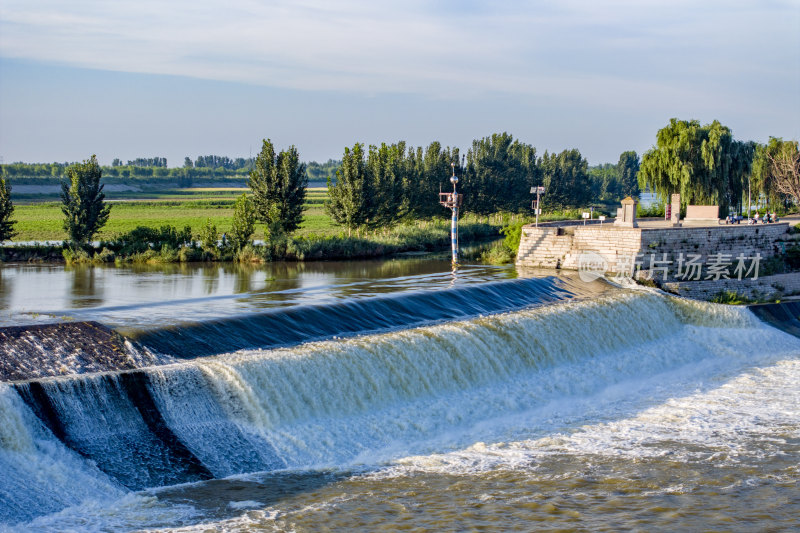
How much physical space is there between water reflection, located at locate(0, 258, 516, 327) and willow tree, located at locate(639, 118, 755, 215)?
1488 cm

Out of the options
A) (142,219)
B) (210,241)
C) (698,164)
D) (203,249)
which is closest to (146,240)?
(203,249)

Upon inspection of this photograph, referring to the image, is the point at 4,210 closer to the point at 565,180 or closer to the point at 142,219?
the point at 142,219

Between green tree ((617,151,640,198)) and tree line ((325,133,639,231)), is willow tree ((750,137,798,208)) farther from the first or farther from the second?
green tree ((617,151,640,198))

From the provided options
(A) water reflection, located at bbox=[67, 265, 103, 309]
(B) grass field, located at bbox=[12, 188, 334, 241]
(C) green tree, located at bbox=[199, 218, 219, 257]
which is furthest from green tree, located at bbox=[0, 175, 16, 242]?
(C) green tree, located at bbox=[199, 218, 219, 257]

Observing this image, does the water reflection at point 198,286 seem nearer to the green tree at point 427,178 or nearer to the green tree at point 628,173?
the green tree at point 427,178

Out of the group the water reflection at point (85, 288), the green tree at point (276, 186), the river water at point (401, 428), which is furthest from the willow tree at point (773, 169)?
the water reflection at point (85, 288)

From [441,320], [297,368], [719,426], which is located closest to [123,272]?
[441,320]

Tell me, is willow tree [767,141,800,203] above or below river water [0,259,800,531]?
above

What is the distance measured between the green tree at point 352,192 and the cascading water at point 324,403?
65.2 ft

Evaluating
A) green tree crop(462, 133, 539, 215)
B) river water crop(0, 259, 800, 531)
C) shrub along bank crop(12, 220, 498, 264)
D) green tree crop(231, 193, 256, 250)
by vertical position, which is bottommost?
river water crop(0, 259, 800, 531)

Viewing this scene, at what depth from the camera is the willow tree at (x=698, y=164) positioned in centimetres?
4159

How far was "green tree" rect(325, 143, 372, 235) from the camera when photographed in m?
39.9

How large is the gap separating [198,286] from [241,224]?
33.3ft

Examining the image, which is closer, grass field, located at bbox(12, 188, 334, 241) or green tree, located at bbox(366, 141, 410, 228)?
green tree, located at bbox(366, 141, 410, 228)
